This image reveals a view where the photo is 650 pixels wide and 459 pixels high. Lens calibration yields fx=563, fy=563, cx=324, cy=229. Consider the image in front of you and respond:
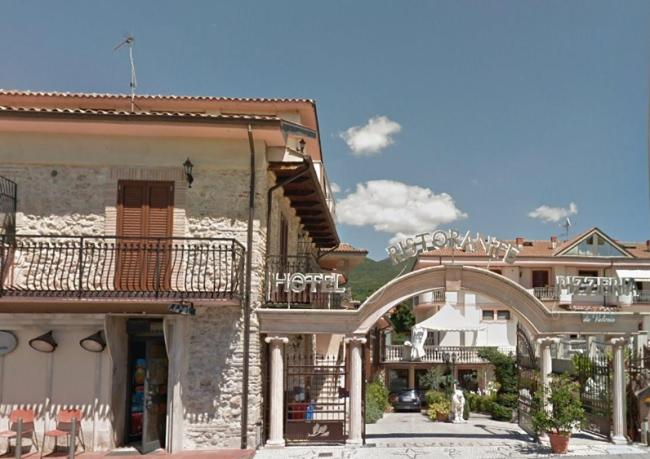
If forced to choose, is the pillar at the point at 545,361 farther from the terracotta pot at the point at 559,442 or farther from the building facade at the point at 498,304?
the building facade at the point at 498,304

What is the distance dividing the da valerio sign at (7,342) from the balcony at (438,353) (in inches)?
957

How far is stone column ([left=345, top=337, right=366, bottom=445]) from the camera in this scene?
1197cm

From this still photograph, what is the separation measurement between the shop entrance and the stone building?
3 cm

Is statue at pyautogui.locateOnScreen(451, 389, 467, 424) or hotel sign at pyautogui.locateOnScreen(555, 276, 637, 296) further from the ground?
hotel sign at pyautogui.locateOnScreen(555, 276, 637, 296)

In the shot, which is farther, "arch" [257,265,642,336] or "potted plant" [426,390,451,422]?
"potted plant" [426,390,451,422]

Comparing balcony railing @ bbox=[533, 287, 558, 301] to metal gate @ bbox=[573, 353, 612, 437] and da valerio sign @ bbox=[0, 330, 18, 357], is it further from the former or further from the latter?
da valerio sign @ bbox=[0, 330, 18, 357]

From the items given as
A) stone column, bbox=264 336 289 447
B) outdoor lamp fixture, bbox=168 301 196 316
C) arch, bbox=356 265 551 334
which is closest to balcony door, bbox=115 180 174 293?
outdoor lamp fixture, bbox=168 301 196 316

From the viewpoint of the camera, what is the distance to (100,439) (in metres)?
11.2

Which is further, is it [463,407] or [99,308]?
[463,407]

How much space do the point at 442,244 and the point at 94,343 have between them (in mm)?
7501

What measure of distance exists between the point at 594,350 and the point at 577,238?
1235 inches

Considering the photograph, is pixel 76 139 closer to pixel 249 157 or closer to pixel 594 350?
pixel 249 157

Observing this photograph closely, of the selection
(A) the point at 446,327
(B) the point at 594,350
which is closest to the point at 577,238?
(A) the point at 446,327

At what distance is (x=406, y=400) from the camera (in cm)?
2473
